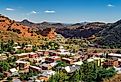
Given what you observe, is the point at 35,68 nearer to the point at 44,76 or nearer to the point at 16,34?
the point at 44,76

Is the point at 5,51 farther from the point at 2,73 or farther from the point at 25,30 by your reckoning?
the point at 25,30

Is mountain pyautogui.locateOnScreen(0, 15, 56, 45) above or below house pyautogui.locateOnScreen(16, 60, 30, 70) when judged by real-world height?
above

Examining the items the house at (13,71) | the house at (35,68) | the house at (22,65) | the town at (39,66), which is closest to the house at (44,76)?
the town at (39,66)

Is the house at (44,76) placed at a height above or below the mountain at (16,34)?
below

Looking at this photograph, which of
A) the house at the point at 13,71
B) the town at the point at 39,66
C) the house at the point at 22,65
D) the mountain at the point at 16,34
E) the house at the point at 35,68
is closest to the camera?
the town at the point at 39,66

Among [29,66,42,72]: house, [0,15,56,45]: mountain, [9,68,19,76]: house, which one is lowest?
[9,68,19,76]: house

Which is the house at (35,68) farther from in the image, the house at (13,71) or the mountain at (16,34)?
the mountain at (16,34)

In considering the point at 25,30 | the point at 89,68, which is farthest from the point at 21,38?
the point at 89,68

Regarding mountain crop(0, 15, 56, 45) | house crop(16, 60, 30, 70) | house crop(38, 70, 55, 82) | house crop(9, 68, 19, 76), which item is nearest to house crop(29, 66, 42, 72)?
house crop(16, 60, 30, 70)

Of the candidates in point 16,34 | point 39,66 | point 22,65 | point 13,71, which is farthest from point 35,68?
point 16,34

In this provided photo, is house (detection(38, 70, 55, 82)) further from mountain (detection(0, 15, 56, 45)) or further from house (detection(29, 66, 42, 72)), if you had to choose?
mountain (detection(0, 15, 56, 45))

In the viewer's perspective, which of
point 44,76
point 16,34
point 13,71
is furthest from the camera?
point 16,34
